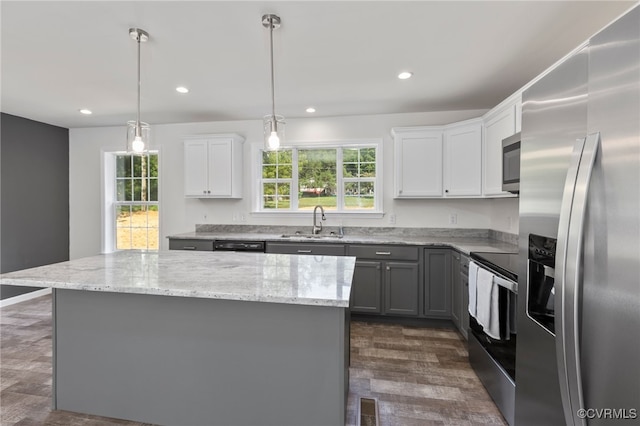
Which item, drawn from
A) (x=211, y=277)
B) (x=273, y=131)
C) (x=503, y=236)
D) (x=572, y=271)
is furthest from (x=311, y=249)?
(x=572, y=271)

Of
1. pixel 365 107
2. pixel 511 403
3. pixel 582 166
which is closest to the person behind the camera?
pixel 582 166

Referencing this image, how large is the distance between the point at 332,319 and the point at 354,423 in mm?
861

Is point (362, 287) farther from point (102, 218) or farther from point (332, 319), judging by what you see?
point (102, 218)

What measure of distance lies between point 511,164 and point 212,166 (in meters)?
3.40

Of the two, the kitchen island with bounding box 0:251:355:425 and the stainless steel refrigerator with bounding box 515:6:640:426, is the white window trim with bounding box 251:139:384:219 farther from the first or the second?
the stainless steel refrigerator with bounding box 515:6:640:426

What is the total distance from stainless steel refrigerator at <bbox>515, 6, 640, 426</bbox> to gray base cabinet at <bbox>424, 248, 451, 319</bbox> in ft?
6.73

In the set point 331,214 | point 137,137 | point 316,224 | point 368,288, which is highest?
point 137,137

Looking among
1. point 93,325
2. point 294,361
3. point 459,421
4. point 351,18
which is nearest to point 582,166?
point 294,361

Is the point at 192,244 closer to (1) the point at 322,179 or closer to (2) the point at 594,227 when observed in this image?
(1) the point at 322,179

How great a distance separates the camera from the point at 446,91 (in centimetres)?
318

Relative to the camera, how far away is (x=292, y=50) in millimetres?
2336

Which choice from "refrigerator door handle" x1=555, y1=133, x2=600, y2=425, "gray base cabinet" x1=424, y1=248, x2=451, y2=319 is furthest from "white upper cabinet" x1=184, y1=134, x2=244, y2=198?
"refrigerator door handle" x1=555, y1=133, x2=600, y2=425

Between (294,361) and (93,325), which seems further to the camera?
(93,325)

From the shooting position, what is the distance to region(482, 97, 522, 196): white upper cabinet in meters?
2.61
